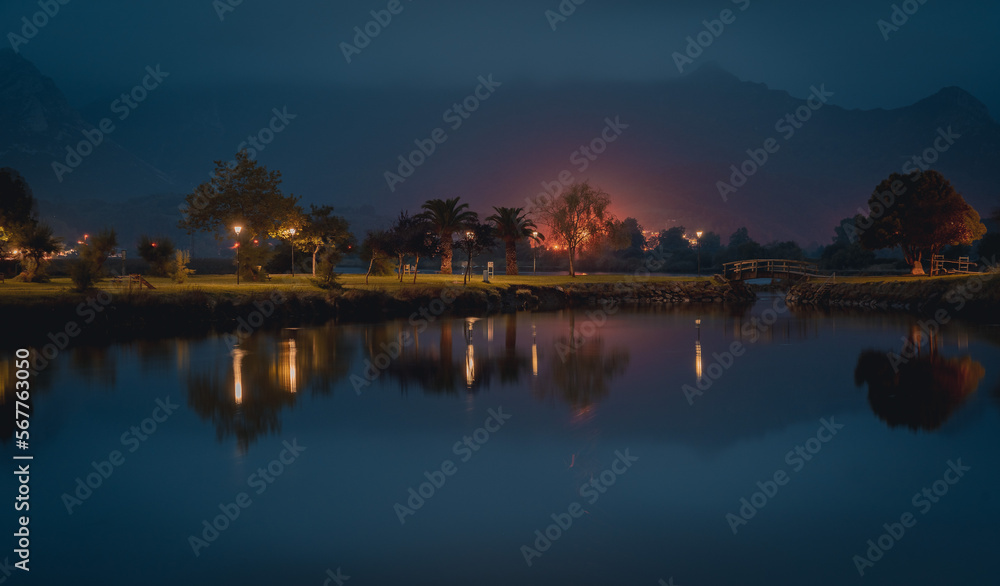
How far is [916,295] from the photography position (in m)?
50.7

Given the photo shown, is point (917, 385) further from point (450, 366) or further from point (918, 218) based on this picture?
point (918, 218)

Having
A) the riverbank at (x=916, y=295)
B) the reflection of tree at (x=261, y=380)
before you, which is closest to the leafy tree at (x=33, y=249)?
the reflection of tree at (x=261, y=380)

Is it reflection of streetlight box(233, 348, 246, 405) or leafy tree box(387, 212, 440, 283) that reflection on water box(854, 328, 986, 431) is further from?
leafy tree box(387, 212, 440, 283)

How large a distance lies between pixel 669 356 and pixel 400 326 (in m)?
14.6

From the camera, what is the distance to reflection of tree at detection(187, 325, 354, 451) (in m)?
14.6

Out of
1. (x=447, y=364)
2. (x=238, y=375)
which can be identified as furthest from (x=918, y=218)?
(x=238, y=375)

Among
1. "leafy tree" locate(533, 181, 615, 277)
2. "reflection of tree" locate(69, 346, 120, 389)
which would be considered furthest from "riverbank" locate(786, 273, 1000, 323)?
"reflection of tree" locate(69, 346, 120, 389)

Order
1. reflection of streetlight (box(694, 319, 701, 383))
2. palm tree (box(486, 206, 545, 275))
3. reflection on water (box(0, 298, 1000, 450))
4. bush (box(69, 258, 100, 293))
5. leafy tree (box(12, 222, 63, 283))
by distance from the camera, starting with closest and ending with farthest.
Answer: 1. reflection on water (box(0, 298, 1000, 450))
2. reflection of streetlight (box(694, 319, 701, 383))
3. bush (box(69, 258, 100, 293))
4. leafy tree (box(12, 222, 63, 283))
5. palm tree (box(486, 206, 545, 275))

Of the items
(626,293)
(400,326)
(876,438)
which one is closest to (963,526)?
(876,438)

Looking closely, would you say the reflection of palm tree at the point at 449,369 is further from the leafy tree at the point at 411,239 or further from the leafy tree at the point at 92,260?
the leafy tree at the point at 411,239

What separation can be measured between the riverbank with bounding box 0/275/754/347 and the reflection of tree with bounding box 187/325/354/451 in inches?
248

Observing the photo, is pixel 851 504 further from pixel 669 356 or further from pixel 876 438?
pixel 669 356

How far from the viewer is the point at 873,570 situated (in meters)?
8.05

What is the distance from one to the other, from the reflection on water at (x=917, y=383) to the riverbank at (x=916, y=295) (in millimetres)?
18076
